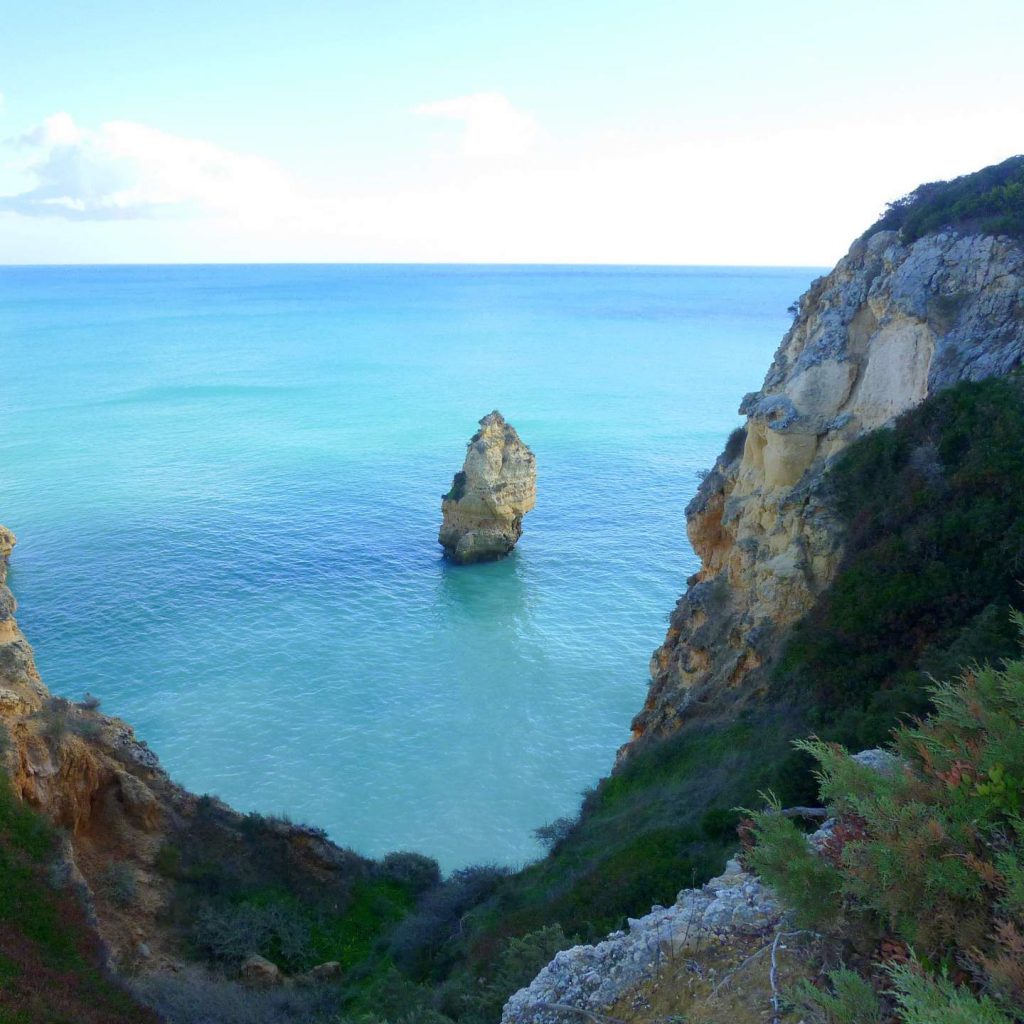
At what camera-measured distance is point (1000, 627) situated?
1407 centimetres

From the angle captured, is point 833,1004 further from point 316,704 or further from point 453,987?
point 316,704

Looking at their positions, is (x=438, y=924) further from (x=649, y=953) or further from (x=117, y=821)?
(x=649, y=953)

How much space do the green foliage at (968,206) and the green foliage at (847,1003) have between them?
1811 centimetres

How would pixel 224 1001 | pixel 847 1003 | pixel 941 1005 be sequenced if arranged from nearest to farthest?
pixel 941 1005 → pixel 847 1003 → pixel 224 1001

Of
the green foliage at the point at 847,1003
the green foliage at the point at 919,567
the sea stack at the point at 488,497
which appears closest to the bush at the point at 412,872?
the green foliage at the point at 919,567

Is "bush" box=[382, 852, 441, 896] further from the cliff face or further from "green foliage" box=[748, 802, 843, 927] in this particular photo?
"green foliage" box=[748, 802, 843, 927]

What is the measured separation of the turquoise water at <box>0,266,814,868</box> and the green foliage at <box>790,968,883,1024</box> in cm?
1867

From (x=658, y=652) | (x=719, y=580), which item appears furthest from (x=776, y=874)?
(x=658, y=652)

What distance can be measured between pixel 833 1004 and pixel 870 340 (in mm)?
17520

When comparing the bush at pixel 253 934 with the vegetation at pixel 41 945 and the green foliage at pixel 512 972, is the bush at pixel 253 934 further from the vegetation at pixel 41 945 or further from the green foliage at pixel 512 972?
the green foliage at pixel 512 972

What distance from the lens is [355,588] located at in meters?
41.1

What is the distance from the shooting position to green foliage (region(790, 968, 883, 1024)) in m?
5.92

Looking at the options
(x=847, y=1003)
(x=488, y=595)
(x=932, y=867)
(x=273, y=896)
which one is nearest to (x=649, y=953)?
(x=847, y=1003)

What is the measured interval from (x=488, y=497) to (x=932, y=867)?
128 ft
